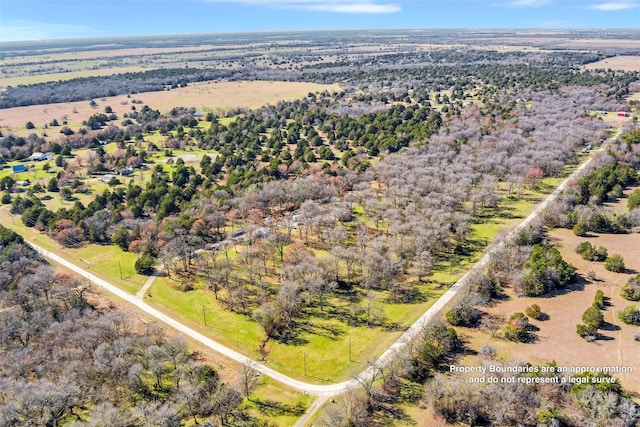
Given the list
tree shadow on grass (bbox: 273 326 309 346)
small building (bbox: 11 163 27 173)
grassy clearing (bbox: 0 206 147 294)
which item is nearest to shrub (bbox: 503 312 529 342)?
tree shadow on grass (bbox: 273 326 309 346)

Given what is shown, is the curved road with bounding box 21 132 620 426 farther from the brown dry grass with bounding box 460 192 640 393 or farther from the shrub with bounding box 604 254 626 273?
the shrub with bounding box 604 254 626 273

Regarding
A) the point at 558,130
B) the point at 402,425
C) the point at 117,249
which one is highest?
the point at 558,130

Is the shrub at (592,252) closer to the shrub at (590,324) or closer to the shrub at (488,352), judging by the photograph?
the shrub at (590,324)

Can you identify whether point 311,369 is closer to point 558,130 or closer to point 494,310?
point 494,310

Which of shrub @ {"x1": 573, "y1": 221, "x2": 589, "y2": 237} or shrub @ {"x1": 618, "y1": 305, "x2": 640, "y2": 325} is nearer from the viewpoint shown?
shrub @ {"x1": 618, "y1": 305, "x2": 640, "y2": 325}

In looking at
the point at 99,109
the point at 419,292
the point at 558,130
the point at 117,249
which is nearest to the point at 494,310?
the point at 419,292

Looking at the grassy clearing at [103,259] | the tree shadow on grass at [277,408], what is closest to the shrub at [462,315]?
the tree shadow on grass at [277,408]
